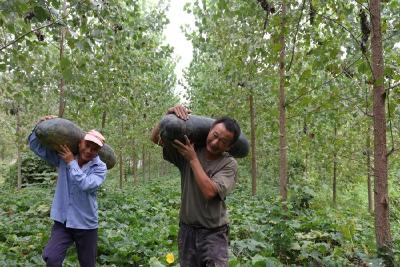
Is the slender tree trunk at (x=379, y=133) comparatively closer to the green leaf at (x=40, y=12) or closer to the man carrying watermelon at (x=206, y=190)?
the man carrying watermelon at (x=206, y=190)

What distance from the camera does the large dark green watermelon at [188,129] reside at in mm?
3100

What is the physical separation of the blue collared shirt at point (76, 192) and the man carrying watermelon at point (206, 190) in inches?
33.5

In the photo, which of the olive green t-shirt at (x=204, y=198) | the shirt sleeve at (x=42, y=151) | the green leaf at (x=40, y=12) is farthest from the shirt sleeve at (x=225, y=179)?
the green leaf at (x=40, y=12)

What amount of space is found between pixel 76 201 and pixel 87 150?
48 centimetres

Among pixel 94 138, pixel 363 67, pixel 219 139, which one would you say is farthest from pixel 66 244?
pixel 363 67

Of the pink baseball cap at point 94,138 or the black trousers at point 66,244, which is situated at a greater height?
the pink baseball cap at point 94,138

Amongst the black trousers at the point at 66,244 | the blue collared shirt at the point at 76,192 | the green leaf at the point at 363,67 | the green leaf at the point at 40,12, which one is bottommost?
the black trousers at the point at 66,244

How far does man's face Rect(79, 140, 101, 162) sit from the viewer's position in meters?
3.85

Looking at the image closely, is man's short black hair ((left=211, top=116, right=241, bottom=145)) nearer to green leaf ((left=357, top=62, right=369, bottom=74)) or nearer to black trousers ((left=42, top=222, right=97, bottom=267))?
green leaf ((left=357, top=62, right=369, bottom=74))

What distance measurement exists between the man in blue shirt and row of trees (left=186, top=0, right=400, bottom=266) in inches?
86.5

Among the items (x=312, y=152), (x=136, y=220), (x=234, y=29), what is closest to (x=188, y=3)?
(x=234, y=29)

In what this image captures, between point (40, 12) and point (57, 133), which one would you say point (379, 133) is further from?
point (40, 12)

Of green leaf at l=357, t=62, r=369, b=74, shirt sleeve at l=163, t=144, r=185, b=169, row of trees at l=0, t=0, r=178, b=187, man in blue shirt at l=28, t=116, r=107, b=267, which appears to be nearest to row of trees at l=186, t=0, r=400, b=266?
green leaf at l=357, t=62, r=369, b=74

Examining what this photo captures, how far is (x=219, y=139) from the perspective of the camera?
308 centimetres
